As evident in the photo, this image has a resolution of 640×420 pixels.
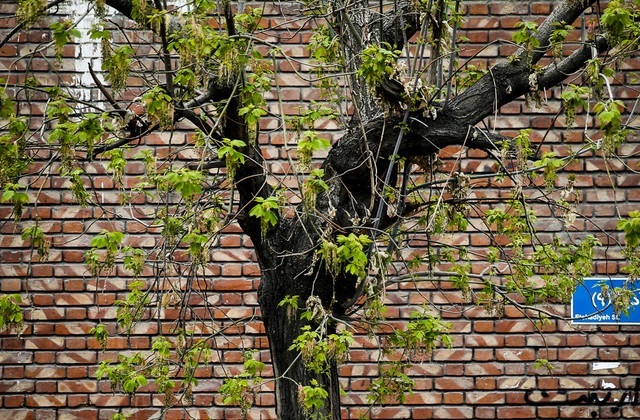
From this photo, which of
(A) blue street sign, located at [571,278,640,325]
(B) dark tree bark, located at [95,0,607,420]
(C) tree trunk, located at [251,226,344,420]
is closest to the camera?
(B) dark tree bark, located at [95,0,607,420]

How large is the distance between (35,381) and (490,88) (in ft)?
10.6

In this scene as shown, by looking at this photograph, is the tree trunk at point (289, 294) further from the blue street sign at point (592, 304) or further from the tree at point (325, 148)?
the blue street sign at point (592, 304)

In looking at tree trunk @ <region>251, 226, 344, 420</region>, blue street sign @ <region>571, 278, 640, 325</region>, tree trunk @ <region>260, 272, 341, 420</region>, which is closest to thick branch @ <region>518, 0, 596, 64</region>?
tree trunk @ <region>251, 226, 344, 420</region>

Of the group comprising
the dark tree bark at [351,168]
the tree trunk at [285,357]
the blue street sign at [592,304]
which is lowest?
the blue street sign at [592,304]

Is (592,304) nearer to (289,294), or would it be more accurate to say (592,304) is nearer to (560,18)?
(560,18)

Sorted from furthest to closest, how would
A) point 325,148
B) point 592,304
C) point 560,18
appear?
1. point 592,304
2. point 560,18
3. point 325,148

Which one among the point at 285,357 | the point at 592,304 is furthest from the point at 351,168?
the point at 592,304

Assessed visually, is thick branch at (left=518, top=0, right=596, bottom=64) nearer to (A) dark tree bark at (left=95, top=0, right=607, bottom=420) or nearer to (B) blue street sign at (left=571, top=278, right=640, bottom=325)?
(A) dark tree bark at (left=95, top=0, right=607, bottom=420)

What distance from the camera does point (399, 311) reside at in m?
5.33

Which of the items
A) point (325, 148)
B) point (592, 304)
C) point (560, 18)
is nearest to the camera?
point (325, 148)

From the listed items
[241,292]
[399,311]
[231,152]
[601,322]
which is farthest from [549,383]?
[231,152]

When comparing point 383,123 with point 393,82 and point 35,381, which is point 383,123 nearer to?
point 393,82

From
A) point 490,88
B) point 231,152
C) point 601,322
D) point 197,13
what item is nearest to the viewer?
point 231,152

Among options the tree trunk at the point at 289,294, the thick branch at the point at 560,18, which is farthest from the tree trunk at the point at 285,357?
the thick branch at the point at 560,18
